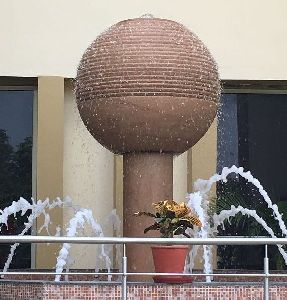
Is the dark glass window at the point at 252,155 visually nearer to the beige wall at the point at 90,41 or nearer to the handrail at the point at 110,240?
the beige wall at the point at 90,41

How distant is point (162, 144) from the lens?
8.20m

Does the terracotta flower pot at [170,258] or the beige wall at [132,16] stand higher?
the beige wall at [132,16]

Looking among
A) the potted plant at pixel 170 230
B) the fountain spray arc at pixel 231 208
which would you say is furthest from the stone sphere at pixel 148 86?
the fountain spray arc at pixel 231 208

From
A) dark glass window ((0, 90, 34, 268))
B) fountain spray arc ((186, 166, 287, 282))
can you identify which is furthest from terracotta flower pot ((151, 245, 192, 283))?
dark glass window ((0, 90, 34, 268))

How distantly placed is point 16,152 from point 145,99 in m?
5.89

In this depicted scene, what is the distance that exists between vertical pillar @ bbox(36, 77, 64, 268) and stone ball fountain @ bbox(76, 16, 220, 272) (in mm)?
4266

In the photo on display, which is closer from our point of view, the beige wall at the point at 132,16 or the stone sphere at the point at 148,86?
the stone sphere at the point at 148,86

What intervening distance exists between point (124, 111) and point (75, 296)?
1857 mm

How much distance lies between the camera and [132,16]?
42.1 ft

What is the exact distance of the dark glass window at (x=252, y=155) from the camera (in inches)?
525

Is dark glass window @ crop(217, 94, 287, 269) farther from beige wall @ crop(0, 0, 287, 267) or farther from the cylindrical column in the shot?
the cylindrical column

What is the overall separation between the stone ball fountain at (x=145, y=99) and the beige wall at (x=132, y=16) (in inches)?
176

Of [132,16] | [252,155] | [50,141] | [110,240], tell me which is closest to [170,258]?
[110,240]

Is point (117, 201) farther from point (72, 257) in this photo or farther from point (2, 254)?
point (2, 254)
